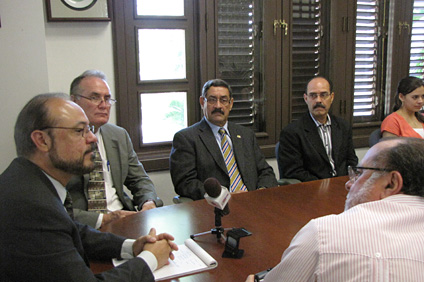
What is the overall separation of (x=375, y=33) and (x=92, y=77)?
9.97 feet

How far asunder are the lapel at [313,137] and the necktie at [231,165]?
2.29 ft

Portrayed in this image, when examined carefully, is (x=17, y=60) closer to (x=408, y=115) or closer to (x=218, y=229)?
(x=218, y=229)

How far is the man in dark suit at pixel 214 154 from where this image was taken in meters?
2.67

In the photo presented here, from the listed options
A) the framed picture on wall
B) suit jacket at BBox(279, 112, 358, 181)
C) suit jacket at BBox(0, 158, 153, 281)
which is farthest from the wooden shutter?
suit jacket at BBox(0, 158, 153, 281)

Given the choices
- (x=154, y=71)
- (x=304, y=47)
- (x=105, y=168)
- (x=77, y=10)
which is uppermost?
(x=77, y=10)

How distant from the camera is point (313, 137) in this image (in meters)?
3.11

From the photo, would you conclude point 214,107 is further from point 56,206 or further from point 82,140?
point 56,206

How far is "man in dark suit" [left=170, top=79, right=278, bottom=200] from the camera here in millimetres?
2670

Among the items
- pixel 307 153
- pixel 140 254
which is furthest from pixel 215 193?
pixel 307 153

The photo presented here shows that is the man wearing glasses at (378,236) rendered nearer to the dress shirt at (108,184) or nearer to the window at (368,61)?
the dress shirt at (108,184)

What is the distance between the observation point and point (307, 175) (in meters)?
3.03

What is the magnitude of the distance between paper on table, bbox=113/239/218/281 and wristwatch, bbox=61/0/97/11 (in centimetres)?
208

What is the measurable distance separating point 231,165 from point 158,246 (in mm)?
1448

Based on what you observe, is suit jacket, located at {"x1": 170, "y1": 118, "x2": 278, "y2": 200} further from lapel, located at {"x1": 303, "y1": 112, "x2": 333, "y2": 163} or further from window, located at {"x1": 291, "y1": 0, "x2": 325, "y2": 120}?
window, located at {"x1": 291, "y1": 0, "x2": 325, "y2": 120}
